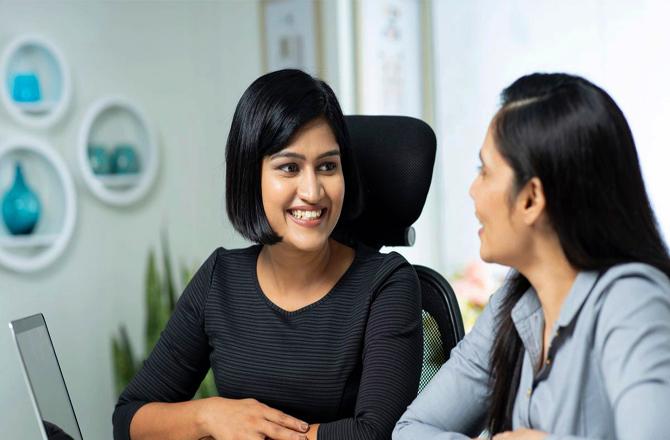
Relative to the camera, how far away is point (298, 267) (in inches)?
68.2

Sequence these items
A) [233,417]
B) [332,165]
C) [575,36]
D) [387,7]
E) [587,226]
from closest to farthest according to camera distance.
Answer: [587,226], [233,417], [332,165], [575,36], [387,7]

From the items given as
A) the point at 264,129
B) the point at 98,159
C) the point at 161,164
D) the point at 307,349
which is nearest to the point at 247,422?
the point at 307,349

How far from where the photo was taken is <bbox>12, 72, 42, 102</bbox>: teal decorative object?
3375 mm

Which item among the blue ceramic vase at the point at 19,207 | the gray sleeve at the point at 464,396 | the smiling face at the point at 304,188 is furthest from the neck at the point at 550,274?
the blue ceramic vase at the point at 19,207

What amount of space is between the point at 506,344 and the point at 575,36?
2.73m

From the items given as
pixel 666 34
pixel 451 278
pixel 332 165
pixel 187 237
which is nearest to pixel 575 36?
pixel 666 34

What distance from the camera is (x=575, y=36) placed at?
3701 mm

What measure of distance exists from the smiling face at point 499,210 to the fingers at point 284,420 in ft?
1.75

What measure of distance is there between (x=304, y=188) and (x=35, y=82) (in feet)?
7.23

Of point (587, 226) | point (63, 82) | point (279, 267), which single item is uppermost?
point (63, 82)

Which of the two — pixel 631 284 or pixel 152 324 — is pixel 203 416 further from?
pixel 152 324

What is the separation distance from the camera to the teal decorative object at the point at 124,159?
12.4 feet

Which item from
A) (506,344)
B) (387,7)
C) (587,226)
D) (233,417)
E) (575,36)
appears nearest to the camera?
(587,226)

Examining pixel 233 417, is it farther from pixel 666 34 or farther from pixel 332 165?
pixel 666 34
